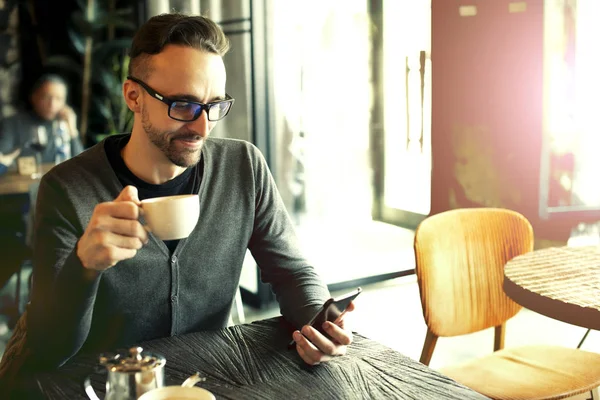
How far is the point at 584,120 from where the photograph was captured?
407cm

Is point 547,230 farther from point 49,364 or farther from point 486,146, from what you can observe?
point 49,364

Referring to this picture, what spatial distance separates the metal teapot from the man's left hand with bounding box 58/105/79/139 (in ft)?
11.7

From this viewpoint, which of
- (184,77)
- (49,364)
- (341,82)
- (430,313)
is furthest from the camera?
(341,82)

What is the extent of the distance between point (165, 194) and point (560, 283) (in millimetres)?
1053

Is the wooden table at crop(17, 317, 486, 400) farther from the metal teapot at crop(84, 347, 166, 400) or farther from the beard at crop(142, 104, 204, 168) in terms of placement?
the beard at crop(142, 104, 204, 168)

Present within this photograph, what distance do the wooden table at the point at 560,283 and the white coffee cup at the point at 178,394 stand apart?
3.30 ft

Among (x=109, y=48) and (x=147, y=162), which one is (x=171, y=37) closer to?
(x=147, y=162)

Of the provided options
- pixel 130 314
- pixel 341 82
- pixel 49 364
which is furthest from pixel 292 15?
pixel 49 364

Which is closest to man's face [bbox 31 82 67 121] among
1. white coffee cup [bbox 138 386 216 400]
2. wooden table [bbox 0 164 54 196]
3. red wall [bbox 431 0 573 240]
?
wooden table [bbox 0 164 54 196]

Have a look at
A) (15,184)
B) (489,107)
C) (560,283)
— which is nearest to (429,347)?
(560,283)

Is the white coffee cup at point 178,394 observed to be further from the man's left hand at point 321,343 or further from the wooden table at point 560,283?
the wooden table at point 560,283

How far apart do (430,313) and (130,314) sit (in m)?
0.95

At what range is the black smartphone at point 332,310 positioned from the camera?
3.71ft

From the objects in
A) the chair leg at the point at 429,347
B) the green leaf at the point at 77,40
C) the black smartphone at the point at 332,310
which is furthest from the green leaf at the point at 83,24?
the black smartphone at the point at 332,310
